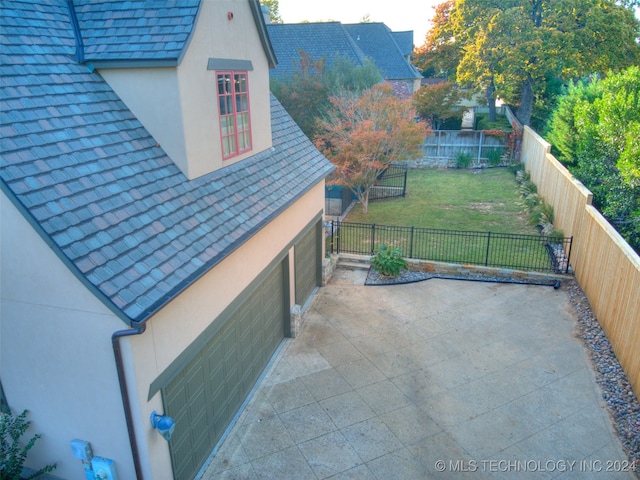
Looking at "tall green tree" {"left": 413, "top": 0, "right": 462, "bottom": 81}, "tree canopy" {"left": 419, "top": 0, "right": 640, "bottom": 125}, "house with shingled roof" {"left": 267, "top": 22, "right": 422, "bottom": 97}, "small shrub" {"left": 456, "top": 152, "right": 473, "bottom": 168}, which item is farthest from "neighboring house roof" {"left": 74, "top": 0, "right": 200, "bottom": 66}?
"tall green tree" {"left": 413, "top": 0, "right": 462, "bottom": 81}

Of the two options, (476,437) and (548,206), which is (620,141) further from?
(476,437)

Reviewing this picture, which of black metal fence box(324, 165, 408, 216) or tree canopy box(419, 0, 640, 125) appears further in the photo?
tree canopy box(419, 0, 640, 125)

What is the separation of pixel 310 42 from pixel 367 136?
53.4 feet

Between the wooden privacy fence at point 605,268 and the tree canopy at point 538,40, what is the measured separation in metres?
13.4

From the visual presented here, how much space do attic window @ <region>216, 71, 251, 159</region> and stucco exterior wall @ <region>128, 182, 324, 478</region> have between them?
172 centimetres

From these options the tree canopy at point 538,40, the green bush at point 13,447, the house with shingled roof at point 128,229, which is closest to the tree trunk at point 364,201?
the house with shingled roof at point 128,229

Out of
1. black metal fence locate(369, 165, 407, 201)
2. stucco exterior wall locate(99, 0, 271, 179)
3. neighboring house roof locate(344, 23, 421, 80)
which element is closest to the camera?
stucco exterior wall locate(99, 0, 271, 179)

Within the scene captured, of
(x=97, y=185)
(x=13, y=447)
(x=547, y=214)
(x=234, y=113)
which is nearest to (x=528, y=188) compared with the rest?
(x=547, y=214)

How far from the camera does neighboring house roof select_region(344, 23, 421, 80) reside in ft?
113

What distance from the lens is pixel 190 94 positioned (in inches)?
286

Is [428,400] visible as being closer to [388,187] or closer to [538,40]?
[388,187]

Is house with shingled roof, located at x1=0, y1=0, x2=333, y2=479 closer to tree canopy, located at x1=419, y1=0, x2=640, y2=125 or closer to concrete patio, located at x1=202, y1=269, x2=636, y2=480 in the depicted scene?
concrete patio, located at x1=202, y1=269, x2=636, y2=480

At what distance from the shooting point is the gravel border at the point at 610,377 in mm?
7863

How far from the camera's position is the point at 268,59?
404 inches
